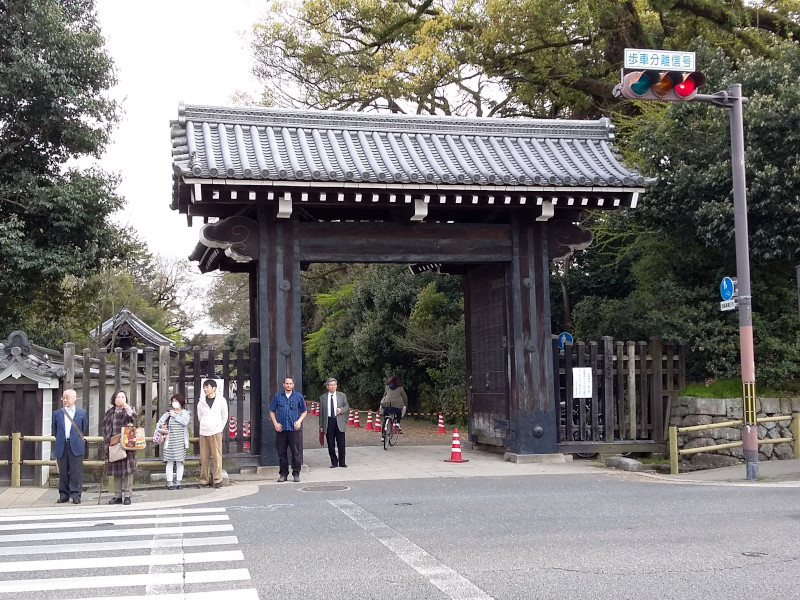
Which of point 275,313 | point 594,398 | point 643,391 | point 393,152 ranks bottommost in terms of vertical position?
point 594,398

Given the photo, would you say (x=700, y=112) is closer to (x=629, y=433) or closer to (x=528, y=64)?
(x=629, y=433)

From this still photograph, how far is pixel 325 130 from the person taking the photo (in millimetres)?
16219

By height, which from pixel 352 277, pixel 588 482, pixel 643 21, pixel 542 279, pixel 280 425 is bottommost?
pixel 588 482

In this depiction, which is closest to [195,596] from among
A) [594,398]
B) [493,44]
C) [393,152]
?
[393,152]

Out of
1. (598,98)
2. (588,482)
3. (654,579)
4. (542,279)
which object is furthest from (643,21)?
(654,579)

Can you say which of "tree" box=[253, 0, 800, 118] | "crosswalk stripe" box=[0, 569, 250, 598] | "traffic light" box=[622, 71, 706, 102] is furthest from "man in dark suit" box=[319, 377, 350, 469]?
"tree" box=[253, 0, 800, 118]

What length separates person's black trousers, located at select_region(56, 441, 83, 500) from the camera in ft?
39.4

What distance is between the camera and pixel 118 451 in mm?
11797

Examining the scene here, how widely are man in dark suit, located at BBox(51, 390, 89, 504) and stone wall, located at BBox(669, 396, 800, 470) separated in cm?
1170

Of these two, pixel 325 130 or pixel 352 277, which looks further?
pixel 352 277

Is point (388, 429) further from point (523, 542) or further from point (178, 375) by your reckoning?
point (523, 542)

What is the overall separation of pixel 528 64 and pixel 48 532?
22.8 metres

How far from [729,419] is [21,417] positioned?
1316 centimetres

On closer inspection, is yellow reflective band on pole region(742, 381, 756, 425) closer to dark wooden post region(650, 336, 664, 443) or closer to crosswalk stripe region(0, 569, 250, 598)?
dark wooden post region(650, 336, 664, 443)
